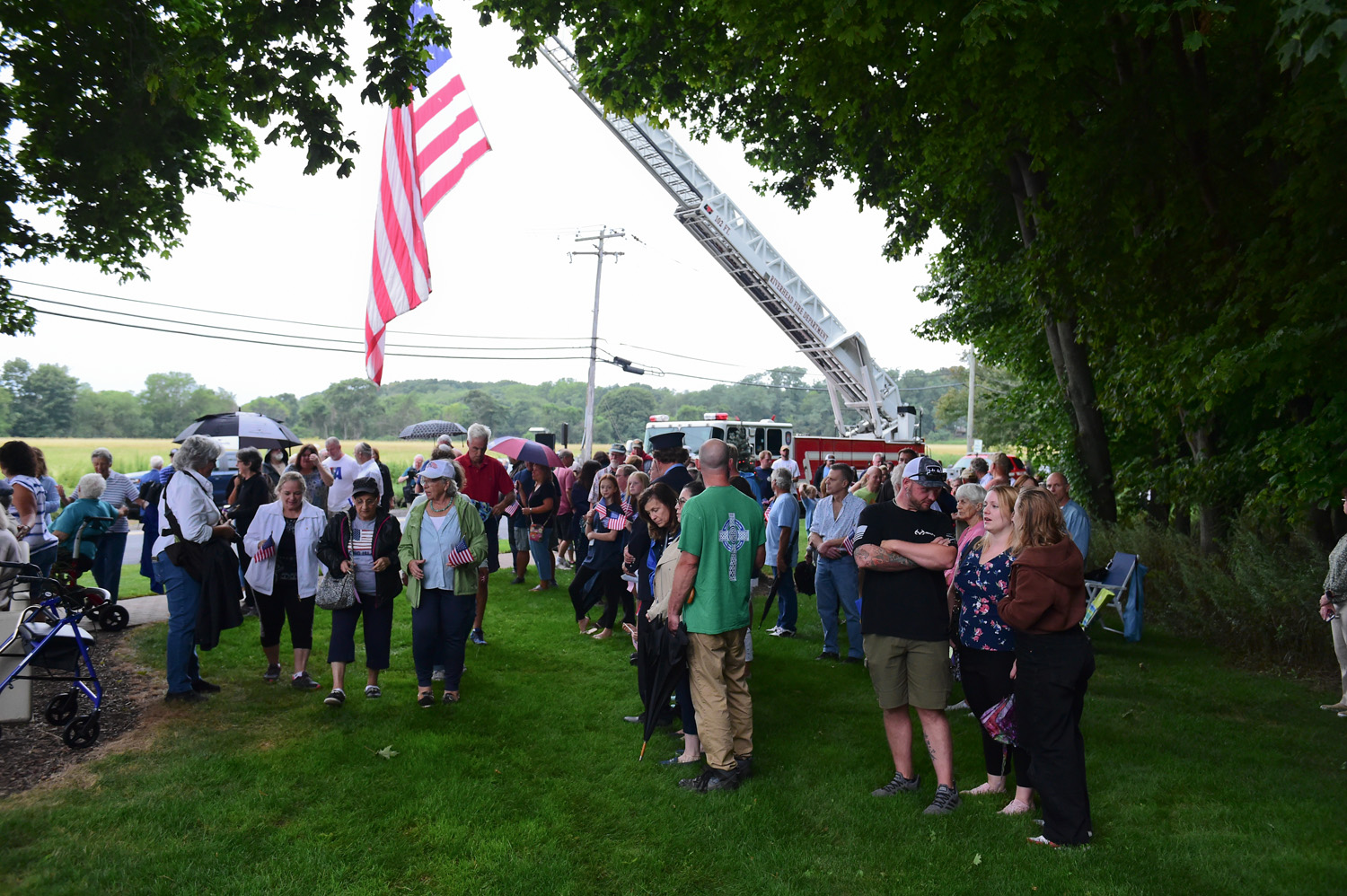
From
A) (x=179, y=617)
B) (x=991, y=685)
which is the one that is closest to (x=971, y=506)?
(x=991, y=685)

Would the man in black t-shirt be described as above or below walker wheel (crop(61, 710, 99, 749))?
above

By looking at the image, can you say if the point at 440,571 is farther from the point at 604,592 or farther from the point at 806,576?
the point at 806,576

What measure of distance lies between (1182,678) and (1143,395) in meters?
2.51

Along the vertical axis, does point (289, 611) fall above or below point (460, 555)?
below

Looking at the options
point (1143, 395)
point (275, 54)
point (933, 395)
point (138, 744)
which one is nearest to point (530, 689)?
point (138, 744)

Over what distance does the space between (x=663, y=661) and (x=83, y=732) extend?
359 cm

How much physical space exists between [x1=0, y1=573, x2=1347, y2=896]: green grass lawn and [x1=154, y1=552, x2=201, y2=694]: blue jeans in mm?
269

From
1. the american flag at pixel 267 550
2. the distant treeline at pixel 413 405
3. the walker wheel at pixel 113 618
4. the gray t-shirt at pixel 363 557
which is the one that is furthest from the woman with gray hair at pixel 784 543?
the distant treeline at pixel 413 405

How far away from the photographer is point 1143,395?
25.0 feet

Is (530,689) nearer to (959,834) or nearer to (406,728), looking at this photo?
(406,728)

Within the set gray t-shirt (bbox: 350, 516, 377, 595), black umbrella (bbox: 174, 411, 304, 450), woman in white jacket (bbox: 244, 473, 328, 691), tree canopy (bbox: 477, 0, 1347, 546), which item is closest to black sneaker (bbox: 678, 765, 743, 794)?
gray t-shirt (bbox: 350, 516, 377, 595)

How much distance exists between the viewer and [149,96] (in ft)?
26.9

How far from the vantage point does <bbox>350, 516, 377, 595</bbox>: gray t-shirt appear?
19.7 feet

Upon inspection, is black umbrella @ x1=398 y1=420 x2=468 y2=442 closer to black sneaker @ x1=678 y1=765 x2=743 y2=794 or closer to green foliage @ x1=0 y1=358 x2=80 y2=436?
black sneaker @ x1=678 y1=765 x2=743 y2=794
